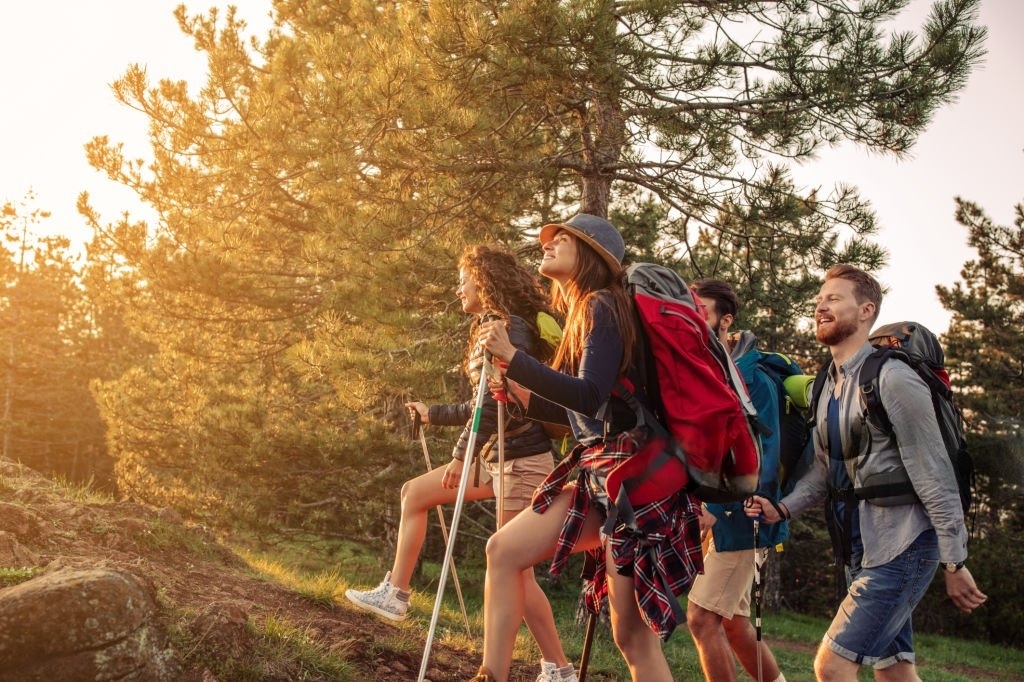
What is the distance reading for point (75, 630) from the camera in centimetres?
298

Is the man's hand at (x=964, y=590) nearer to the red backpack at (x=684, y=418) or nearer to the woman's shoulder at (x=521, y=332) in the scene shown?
the red backpack at (x=684, y=418)

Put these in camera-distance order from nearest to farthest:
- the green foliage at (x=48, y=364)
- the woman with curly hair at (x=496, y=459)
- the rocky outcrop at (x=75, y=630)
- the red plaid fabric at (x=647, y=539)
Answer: the red plaid fabric at (x=647, y=539) → the rocky outcrop at (x=75, y=630) → the woman with curly hair at (x=496, y=459) → the green foliage at (x=48, y=364)

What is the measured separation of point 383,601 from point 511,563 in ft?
4.97

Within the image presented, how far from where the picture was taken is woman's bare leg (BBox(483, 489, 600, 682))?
9.64 feet

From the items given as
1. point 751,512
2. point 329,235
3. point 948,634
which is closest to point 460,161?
point 329,235

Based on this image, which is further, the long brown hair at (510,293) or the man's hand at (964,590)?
the long brown hair at (510,293)

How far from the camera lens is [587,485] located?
2.92 m

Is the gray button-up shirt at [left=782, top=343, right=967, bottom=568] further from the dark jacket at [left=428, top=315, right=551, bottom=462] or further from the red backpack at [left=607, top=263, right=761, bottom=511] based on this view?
the dark jacket at [left=428, top=315, right=551, bottom=462]

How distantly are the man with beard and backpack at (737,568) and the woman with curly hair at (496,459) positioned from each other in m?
0.65

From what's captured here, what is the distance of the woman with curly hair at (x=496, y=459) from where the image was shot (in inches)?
148

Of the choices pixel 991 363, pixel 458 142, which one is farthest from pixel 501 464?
pixel 991 363

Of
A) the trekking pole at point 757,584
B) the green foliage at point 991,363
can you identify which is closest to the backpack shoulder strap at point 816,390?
the trekking pole at point 757,584

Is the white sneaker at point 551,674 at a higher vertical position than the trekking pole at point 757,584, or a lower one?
lower

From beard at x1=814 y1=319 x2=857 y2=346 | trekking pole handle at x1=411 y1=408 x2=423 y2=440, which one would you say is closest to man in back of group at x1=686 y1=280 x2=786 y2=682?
beard at x1=814 y1=319 x2=857 y2=346
